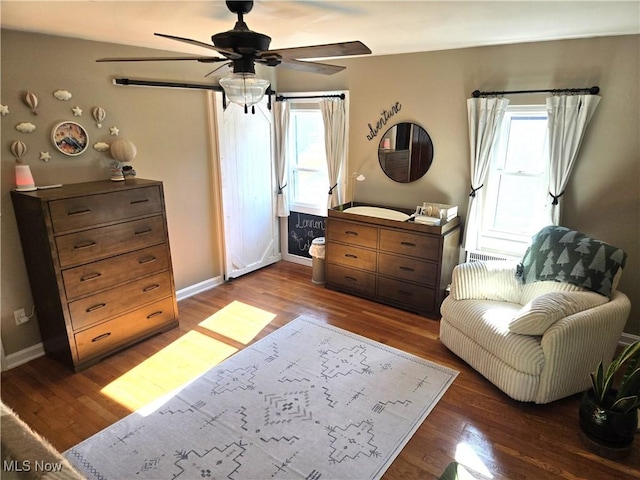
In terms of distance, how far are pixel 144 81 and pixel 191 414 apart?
2.74 m

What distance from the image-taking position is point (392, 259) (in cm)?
386

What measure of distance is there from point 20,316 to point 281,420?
2144 millimetres

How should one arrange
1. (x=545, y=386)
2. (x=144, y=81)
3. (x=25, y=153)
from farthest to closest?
(x=144, y=81) < (x=25, y=153) < (x=545, y=386)

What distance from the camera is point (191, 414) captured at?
2.45 m

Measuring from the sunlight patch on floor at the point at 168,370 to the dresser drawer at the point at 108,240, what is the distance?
87 cm

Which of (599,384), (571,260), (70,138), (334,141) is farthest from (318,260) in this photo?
(599,384)

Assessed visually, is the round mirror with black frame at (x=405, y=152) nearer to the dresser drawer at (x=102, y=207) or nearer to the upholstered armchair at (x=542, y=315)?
the upholstered armchair at (x=542, y=315)

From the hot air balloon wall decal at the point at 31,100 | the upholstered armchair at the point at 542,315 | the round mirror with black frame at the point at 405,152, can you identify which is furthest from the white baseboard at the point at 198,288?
the upholstered armchair at the point at 542,315

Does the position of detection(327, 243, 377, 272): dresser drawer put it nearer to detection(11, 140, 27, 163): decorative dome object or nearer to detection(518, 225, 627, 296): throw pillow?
detection(518, 225, 627, 296): throw pillow

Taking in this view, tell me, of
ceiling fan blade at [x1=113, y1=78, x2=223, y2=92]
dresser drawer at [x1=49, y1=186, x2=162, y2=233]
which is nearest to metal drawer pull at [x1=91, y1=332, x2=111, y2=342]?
dresser drawer at [x1=49, y1=186, x2=162, y2=233]

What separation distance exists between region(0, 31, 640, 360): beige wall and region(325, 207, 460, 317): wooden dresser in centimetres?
54

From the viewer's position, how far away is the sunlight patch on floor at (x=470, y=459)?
6.82 ft

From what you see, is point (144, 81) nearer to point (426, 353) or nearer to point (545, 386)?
point (426, 353)

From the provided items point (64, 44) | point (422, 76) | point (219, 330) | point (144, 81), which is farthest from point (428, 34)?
point (219, 330)
